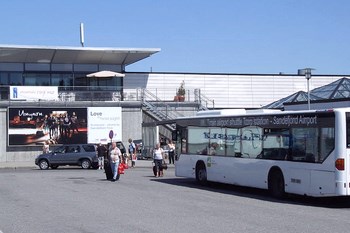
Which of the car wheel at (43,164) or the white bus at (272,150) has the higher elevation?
the white bus at (272,150)

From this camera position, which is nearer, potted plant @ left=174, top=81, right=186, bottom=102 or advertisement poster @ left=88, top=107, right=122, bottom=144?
advertisement poster @ left=88, top=107, right=122, bottom=144

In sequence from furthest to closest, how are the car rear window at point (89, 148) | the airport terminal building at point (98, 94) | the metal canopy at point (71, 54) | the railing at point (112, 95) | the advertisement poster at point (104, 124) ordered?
the metal canopy at point (71, 54) < the railing at point (112, 95) < the advertisement poster at point (104, 124) < the airport terminal building at point (98, 94) < the car rear window at point (89, 148)

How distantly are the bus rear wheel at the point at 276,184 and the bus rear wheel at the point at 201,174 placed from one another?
4.70m

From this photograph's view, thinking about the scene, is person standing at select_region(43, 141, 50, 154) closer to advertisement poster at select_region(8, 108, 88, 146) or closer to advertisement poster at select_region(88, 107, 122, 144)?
advertisement poster at select_region(8, 108, 88, 146)

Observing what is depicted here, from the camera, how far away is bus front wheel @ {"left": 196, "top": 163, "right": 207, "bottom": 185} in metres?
23.5

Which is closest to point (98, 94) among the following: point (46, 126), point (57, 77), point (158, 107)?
point (46, 126)

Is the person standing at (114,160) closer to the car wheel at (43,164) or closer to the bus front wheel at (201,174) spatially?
the bus front wheel at (201,174)

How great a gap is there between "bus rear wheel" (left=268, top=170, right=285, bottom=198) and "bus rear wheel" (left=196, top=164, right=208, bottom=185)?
4703 millimetres

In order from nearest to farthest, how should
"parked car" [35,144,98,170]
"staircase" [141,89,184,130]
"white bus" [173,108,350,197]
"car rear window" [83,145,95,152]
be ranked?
"white bus" [173,108,350,197]
"parked car" [35,144,98,170]
"car rear window" [83,145,95,152]
"staircase" [141,89,184,130]

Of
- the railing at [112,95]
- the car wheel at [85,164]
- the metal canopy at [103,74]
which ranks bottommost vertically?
the car wheel at [85,164]

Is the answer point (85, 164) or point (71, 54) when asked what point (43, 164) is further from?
point (71, 54)

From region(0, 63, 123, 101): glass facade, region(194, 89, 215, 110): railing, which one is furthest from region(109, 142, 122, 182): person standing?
region(194, 89, 215, 110): railing

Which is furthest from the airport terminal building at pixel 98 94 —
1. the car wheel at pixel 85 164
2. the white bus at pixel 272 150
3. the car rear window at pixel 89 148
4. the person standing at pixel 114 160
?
the white bus at pixel 272 150

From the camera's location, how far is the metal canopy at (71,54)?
48.9 metres
